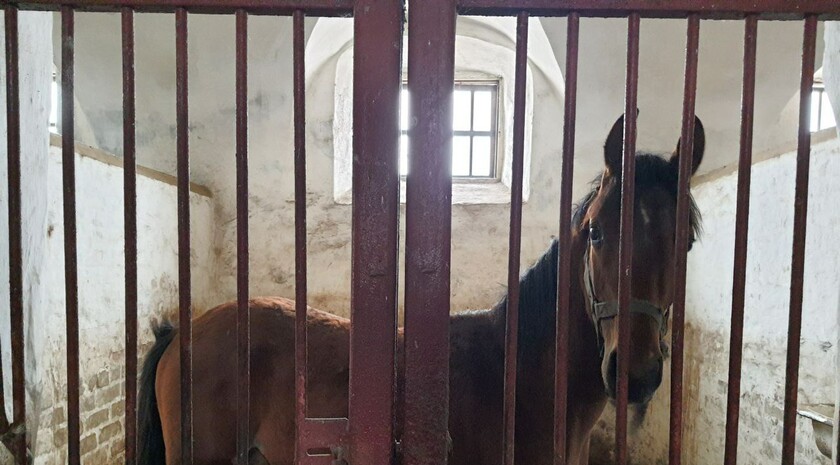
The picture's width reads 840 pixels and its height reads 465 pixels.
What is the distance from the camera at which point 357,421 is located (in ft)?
2.49

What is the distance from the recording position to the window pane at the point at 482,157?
4297 mm

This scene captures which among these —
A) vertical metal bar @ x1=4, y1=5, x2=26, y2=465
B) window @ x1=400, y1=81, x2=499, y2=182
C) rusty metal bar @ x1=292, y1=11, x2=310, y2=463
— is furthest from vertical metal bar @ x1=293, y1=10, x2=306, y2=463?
window @ x1=400, y1=81, x2=499, y2=182

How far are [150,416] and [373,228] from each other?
4.41 ft

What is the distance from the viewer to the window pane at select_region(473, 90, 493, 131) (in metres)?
4.30

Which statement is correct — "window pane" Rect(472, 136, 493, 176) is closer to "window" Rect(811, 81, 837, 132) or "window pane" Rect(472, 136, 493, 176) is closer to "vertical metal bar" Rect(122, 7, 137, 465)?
"window" Rect(811, 81, 837, 132)

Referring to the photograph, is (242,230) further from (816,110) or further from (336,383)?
(816,110)

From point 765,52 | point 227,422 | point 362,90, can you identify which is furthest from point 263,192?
point 765,52

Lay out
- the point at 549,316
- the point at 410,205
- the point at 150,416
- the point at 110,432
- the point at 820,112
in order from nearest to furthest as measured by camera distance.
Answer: the point at 410,205 < the point at 549,316 < the point at 150,416 < the point at 110,432 < the point at 820,112

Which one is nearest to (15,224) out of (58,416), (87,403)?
(58,416)

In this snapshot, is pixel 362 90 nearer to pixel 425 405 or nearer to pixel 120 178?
pixel 425 405

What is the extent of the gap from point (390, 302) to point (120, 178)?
2.30 m

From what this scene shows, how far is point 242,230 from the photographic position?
0.79 m

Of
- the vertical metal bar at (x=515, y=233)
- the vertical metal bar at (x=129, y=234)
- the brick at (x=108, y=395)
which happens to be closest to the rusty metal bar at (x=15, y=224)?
the vertical metal bar at (x=129, y=234)

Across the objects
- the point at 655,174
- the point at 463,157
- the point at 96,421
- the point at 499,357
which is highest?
the point at 463,157
